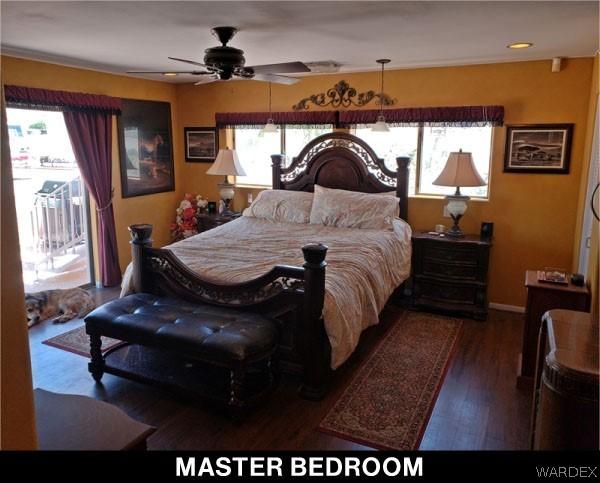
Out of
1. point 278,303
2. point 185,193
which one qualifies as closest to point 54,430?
point 278,303

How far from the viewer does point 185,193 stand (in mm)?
6211

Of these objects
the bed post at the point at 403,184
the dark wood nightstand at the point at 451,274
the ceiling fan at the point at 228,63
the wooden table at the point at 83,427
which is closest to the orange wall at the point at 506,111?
the bed post at the point at 403,184

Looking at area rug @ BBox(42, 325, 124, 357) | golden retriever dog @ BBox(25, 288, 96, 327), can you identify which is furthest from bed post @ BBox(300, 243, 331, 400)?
golden retriever dog @ BBox(25, 288, 96, 327)

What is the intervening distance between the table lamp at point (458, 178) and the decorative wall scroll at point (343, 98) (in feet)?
3.20

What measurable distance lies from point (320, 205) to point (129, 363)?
238 centimetres

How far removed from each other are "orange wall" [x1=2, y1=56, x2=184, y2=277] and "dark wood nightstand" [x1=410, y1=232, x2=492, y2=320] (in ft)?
10.5

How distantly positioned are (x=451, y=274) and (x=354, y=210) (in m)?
1.10

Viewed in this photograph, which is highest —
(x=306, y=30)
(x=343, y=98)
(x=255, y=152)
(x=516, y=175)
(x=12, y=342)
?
(x=306, y=30)

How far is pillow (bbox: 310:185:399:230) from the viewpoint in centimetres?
450

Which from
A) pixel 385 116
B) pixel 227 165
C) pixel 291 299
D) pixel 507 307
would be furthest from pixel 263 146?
pixel 507 307

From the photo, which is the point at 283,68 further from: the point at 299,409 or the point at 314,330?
the point at 299,409

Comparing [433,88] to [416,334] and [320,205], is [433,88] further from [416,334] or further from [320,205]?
[416,334]

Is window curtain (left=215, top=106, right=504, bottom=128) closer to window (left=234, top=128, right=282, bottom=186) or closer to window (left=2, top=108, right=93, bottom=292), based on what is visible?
window (left=234, top=128, right=282, bottom=186)

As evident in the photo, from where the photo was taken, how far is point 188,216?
582 centimetres
